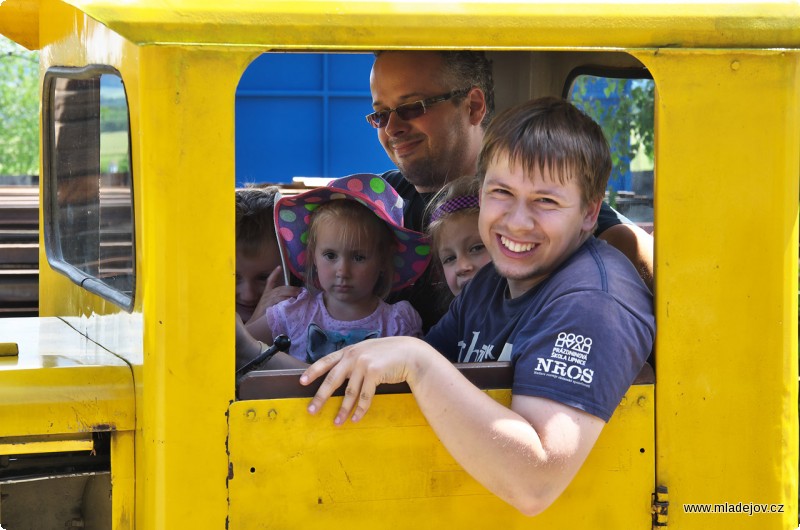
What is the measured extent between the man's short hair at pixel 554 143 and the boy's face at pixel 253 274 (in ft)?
3.82

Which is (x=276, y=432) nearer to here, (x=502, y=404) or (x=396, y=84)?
(x=502, y=404)

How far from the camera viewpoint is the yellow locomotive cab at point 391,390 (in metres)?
1.56

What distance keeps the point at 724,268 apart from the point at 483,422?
1.66 feet

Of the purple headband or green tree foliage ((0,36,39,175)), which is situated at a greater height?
green tree foliage ((0,36,39,175))

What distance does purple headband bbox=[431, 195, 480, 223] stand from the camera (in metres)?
2.53

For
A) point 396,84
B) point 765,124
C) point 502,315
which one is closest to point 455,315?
point 502,315

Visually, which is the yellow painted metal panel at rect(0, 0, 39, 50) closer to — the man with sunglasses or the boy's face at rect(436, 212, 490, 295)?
the man with sunglasses

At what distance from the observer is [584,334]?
1.66 m

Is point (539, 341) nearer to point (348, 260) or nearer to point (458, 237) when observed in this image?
point (458, 237)

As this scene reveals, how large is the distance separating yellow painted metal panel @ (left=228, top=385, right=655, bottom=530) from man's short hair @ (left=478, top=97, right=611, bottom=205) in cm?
41

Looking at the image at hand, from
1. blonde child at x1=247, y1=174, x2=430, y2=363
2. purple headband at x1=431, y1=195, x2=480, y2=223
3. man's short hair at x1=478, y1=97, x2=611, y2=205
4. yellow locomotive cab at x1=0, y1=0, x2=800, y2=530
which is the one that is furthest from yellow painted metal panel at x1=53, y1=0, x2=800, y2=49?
blonde child at x1=247, y1=174, x2=430, y2=363

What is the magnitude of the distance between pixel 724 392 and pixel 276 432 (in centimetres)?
77

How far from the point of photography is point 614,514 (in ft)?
5.73

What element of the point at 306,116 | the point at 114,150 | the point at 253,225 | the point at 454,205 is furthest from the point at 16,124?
the point at 114,150
